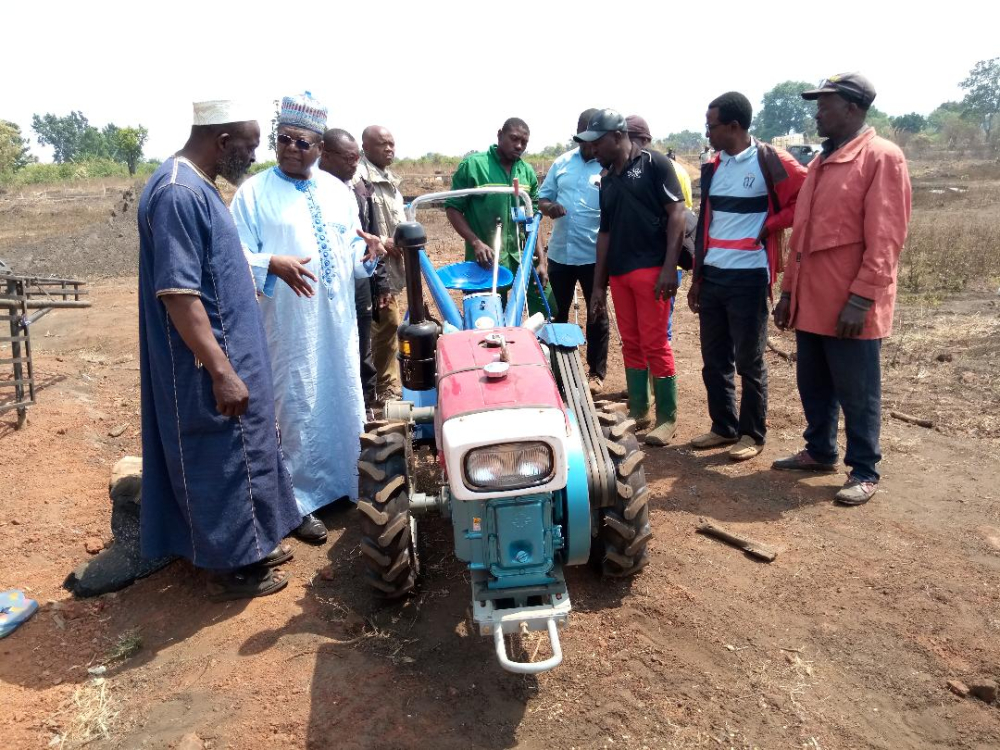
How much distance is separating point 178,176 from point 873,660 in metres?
3.47

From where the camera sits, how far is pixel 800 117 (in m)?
96.8

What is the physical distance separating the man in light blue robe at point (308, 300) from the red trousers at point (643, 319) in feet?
6.15

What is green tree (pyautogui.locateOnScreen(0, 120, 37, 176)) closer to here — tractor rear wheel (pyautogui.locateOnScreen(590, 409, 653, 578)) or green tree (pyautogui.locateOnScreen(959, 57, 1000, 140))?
tractor rear wheel (pyautogui.locateOnScreen(590, 409, 653, 578))

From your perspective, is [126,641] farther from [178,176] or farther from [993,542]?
[993,542]

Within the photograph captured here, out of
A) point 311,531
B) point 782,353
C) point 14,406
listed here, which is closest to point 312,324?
point 311,531

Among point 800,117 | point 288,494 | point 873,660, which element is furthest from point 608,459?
point 800,117

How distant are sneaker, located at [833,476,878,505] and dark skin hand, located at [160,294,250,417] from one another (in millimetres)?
3285

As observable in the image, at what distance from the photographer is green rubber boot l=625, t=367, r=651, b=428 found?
5.50 meters

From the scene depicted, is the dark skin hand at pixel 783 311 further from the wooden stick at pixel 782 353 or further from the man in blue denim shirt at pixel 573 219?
the wooden stick at pixel 782 353

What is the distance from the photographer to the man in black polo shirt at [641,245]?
488 cm

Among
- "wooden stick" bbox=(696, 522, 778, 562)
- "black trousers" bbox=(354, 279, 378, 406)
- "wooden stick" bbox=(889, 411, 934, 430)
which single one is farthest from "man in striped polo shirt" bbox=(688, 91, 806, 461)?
"black trousers" bbox=(354, 279, 378, 406)

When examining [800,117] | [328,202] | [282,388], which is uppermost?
[800,117]

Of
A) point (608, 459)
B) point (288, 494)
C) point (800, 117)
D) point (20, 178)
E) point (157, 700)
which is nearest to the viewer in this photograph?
point (157, 700)

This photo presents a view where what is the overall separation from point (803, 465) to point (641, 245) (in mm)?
1776
